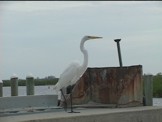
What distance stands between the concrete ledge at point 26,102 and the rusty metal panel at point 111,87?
0.90m

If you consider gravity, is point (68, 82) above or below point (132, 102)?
above

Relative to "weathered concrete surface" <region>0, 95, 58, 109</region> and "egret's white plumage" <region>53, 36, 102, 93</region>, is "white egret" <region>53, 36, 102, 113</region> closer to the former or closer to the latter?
"egret's white plumage" <region>53, 36, 102, 93</region>

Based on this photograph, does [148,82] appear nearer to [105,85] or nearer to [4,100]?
[105,85]

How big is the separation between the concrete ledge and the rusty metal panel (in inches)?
35.6

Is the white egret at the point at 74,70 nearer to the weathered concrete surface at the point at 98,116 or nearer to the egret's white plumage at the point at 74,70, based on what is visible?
the egret's white plumage at the point at 74,70

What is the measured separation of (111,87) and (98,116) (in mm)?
1553

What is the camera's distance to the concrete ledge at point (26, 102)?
24.1 ft

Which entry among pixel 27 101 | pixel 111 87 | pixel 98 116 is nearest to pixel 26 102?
pixel 27 101

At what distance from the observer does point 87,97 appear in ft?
23.7

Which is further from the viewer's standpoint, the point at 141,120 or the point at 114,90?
the point at 114,90

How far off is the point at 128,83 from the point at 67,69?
56.1 inches

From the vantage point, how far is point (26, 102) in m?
7.66

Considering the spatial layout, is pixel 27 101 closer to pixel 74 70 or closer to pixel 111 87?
pixel 74 70

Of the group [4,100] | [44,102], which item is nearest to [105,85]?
[44,102]
